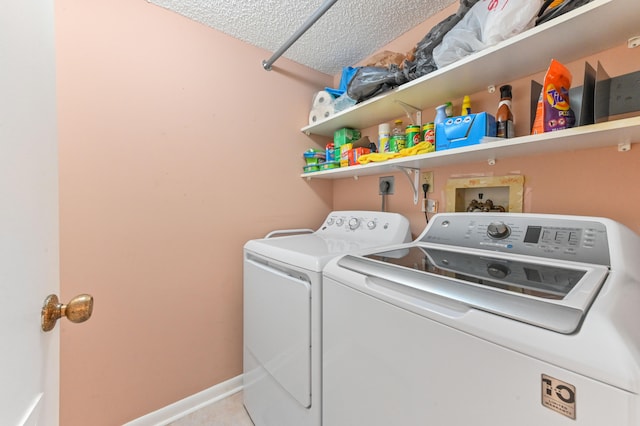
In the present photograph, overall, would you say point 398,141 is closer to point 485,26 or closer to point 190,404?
point 485,26

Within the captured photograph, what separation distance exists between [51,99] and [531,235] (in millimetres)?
1527

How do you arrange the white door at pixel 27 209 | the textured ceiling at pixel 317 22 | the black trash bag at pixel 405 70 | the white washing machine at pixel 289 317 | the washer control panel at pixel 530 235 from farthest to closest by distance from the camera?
1. the textured ceiling at pixel 317 22
2. the black trash bag at pixel 405 70
3. the white washing machine at pixel 289 317
4. the washer control panel at pixel 530 235
5. the white door at pixel 27 209

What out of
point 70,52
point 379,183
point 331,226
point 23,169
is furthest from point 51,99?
point 379,183

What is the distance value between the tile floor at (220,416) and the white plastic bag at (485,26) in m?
2.20

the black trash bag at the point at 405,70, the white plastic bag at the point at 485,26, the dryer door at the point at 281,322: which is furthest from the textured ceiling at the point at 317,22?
the dryer door at the point at 281,322

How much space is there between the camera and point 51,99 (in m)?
0.56

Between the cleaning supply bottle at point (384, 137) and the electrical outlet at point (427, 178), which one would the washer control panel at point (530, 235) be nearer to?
the electrical outlet at point (427, 178)

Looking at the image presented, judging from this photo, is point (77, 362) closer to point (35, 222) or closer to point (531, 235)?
point (35, 222)

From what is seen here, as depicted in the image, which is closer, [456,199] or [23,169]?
[23,169]

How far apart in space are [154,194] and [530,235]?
181cm

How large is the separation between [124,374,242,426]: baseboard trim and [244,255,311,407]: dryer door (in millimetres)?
428

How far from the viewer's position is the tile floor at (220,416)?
4.67ft

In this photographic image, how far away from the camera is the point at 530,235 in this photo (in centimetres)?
95

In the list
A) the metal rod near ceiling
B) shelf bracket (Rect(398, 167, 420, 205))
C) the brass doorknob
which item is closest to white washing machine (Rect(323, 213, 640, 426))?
shelf bracket (Rect(398, 167, 420, 205))
